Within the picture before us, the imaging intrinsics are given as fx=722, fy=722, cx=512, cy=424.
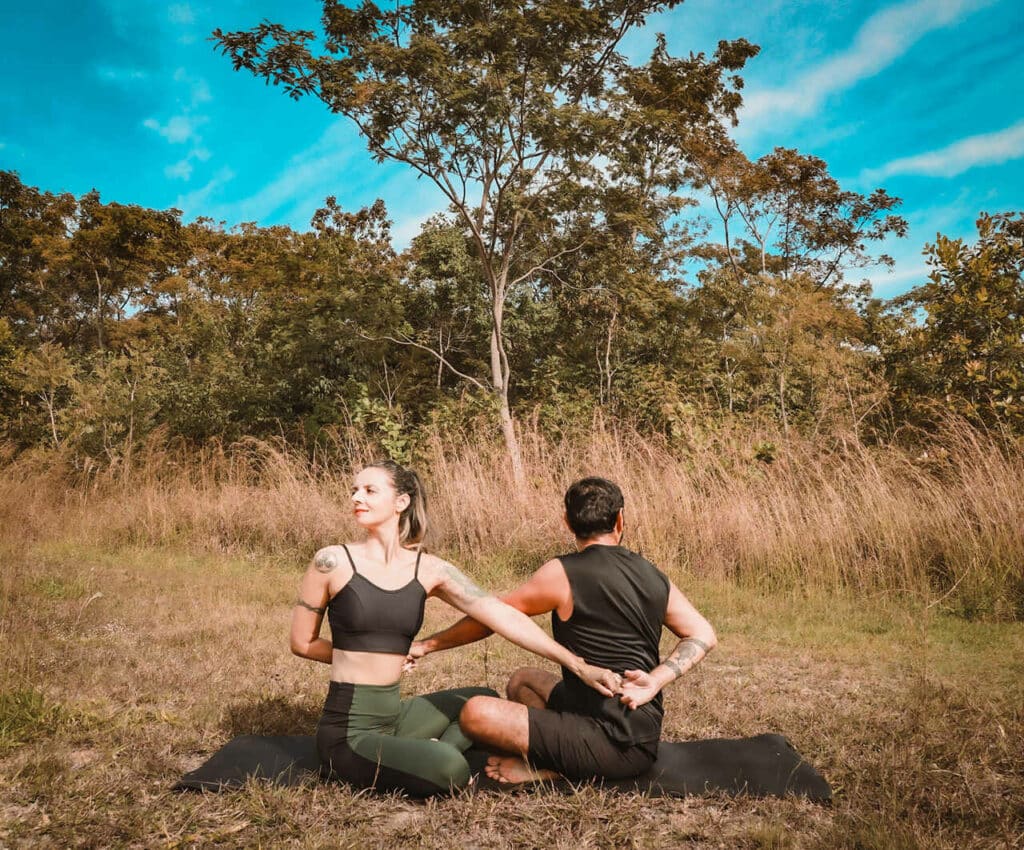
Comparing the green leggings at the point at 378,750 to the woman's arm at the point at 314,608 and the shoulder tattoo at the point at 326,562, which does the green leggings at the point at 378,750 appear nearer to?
the woman's arm at the point at 314,608

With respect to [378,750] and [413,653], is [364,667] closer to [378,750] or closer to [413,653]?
[413,653]

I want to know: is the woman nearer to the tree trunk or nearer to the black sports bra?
the black sports bra

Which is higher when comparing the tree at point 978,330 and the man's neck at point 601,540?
the tree at point 978,330

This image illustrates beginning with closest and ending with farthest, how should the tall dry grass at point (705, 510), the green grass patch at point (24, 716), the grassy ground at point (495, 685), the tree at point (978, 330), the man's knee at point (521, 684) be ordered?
the grassy ground at point (495, 685)
the man's knee at point (521, 684)
the green grass patch at point (24, 716)
the tall dry grass at point (705, 510)
the tree at point (978, 330)

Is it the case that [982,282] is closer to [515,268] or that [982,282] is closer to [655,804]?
[655,804]

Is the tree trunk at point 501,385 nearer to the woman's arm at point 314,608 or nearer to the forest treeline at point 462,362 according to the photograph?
the forest treeline at point 462,362

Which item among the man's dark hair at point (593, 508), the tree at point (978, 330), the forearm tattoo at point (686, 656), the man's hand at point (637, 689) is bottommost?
the man's hand at point (637, 689)

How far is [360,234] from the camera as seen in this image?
23094 mm

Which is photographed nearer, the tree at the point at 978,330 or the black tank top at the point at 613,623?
the black tank top at the point at 613,623

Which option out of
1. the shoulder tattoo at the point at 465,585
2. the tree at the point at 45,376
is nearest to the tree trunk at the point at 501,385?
the shoulder tattoo at the point at 465,585

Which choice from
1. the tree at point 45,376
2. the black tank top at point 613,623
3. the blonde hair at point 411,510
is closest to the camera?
the black tank top at point 613,623

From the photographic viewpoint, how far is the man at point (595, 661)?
8.96 ft

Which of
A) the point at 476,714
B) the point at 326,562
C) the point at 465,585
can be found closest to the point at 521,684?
the point at 476,714

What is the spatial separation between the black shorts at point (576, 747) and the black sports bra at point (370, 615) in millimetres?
608
